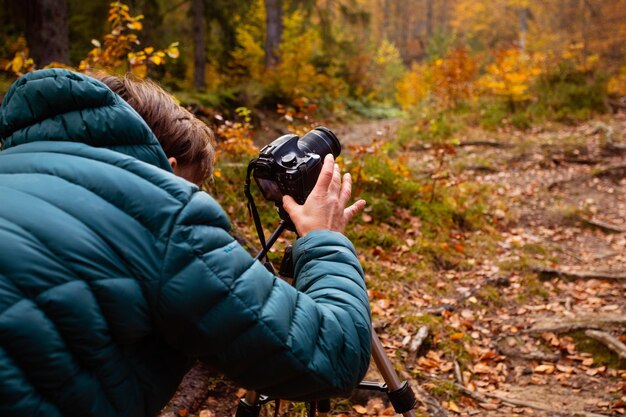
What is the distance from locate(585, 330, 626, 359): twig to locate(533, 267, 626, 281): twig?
4.12 feet

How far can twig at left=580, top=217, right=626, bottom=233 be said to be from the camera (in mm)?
6362

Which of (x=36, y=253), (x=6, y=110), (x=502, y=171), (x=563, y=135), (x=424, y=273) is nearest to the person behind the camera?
(x=36, y=253)

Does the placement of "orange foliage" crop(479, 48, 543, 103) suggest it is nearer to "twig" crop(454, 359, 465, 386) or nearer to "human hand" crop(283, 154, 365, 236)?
"twig" crop(454, 359, 465, 386)

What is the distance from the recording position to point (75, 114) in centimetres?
120

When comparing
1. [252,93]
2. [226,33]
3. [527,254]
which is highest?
[226,33]

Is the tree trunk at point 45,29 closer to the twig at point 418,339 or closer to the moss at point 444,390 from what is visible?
the twig at point 418,339

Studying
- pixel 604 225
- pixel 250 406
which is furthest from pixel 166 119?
pixel 604 225

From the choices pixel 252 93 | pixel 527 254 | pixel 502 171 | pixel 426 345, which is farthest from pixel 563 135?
pixel 426 345

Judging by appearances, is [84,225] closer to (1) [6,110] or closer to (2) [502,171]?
(1) [6,110]

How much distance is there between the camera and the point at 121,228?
40.6 inches

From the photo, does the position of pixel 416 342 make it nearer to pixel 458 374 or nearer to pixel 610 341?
pixel 458 374

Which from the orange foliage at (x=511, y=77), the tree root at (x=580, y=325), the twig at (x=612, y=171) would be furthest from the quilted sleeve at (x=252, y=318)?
the orange foliage at (x=511, y=77)

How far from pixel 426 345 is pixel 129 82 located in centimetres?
307

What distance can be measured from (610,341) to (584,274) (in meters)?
1.48
